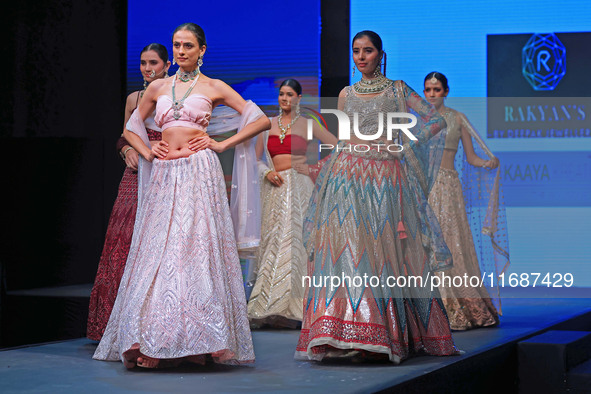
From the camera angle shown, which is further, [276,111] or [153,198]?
[276,111]

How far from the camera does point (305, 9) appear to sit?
700 centimetres

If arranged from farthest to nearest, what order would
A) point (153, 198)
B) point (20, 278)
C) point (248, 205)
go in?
point (20, 278), point (248, 205), point (153, 198)

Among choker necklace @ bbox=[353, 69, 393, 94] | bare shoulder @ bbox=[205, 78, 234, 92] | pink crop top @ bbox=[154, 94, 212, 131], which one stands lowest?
pink crop top @ bbox=[154, 94, 212, 131]

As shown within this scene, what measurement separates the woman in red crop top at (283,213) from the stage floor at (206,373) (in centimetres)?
92

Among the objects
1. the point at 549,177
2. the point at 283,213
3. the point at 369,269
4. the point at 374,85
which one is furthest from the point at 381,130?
the point at 549,177

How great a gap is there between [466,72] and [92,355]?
4338 millimetres

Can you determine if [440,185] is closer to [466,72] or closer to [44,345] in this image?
[466,72]

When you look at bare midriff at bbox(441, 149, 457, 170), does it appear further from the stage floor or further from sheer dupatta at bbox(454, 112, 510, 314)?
the stage floor

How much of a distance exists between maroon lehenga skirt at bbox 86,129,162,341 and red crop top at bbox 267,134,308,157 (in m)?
Result: 1.51

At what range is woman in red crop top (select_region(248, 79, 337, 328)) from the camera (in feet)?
18.2

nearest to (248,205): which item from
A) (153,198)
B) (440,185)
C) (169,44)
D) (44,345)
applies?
(153,198)

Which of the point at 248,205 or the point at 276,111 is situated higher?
the point at 276,111

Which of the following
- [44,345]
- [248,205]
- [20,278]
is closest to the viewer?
[248,205]

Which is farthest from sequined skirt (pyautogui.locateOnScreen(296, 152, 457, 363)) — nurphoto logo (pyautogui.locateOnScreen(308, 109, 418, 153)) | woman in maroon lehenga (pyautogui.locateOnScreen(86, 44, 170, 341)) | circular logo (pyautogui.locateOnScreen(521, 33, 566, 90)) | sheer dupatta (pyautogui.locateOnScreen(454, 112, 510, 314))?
circular logo (pyautogui.locateOnScreen(521, 33, 566, 90))
